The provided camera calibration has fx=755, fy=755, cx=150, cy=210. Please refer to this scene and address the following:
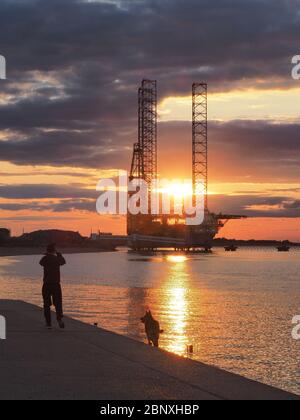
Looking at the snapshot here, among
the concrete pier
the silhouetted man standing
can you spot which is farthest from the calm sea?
the silhouetted man standing

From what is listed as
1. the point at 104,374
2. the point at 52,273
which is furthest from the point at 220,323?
the point at 104,374

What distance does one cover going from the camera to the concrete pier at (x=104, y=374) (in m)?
10.4

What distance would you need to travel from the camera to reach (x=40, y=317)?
20953 mm

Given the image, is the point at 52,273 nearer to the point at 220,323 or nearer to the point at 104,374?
the point at 104,374

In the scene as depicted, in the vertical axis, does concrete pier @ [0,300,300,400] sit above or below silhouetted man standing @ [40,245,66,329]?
below

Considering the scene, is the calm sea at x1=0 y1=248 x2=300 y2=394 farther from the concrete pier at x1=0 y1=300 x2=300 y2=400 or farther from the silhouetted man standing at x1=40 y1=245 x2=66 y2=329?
the silhouetted man standing at x1=40 y1=245 x2=66 y2=329

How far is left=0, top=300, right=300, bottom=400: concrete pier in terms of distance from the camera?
10367 millimetres

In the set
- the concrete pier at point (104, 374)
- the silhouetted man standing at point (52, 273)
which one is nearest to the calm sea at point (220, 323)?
the concrete pier at point (104, 374)

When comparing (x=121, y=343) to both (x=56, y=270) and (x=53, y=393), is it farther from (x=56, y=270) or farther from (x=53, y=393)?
(x=53, y=393)

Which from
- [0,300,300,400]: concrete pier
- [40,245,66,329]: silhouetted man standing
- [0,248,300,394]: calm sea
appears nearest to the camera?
[0,300,300,400]: concrete pier

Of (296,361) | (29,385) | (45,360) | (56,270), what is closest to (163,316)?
(296,361)
